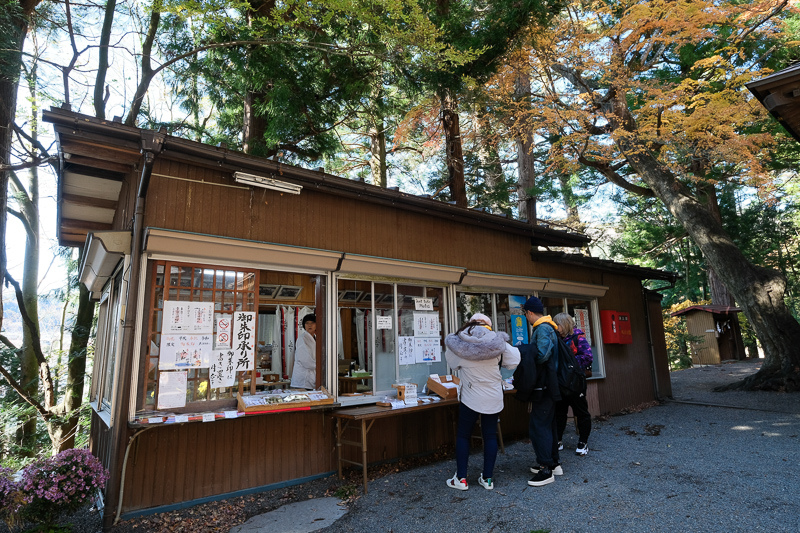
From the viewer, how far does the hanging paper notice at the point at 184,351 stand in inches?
175

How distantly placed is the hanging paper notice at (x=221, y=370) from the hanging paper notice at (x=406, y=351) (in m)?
2.27

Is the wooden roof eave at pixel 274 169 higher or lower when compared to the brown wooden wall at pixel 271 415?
higher

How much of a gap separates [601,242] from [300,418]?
645 inches

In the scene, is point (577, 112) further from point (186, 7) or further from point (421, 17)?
point (186, 7)

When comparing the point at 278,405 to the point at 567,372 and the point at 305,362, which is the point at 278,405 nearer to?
the point at 305,362

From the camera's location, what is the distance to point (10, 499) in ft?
11.5

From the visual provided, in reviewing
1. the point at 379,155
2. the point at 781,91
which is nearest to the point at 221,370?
the point at 781,91

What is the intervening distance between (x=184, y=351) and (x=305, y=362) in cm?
173

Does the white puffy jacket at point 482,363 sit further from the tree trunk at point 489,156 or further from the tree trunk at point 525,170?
the tree trunk at point 525,170

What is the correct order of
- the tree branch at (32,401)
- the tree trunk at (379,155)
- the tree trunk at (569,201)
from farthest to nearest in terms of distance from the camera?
the tree trunk at (569,201) → the tree trunk at (379,155) → the tree branch at (32,401)

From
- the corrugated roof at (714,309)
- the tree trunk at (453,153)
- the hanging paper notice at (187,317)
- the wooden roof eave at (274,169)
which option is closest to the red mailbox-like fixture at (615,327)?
the wooden roof eave at (274,169)

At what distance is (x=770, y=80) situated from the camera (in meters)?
3.72

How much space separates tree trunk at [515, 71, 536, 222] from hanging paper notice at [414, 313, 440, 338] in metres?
7.43

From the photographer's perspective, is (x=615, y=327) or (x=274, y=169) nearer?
(x=274, y=169)
